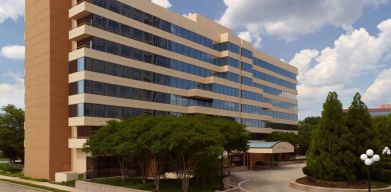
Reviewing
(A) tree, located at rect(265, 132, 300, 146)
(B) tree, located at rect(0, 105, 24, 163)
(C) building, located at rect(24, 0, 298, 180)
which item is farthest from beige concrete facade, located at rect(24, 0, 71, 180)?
(A) tree, located at rect(265, 132, 300, 146)

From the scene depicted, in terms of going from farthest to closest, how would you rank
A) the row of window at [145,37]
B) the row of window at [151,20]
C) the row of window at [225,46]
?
the row of window at [225,46] < the row of window at [151,20] < the row of window at [145,37]

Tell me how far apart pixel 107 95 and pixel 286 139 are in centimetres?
4720

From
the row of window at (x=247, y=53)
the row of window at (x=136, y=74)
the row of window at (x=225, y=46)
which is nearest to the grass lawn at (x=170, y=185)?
the row of window at (x=136, y=74)

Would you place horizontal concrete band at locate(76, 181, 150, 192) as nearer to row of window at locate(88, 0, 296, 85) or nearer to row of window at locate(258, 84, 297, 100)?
row of window at locate(88, 0, 296, 85)

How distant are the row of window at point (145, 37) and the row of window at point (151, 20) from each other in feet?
5.71

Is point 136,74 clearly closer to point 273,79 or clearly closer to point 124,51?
point 124,51

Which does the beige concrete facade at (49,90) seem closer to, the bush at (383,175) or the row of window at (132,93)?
the row of window at (132,93)

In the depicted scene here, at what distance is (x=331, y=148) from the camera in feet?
139

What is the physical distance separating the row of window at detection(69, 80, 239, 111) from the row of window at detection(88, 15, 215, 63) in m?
7.50

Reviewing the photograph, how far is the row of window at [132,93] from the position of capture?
2060 inches

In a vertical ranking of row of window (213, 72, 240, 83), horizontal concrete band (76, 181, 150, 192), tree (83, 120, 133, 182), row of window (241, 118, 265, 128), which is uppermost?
row of window (213, 72, 240, 83)

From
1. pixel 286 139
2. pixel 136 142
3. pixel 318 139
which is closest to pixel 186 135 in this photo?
pixel 136 142

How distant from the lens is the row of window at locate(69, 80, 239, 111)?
52.3 meters

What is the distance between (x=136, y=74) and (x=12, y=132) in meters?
29.9
